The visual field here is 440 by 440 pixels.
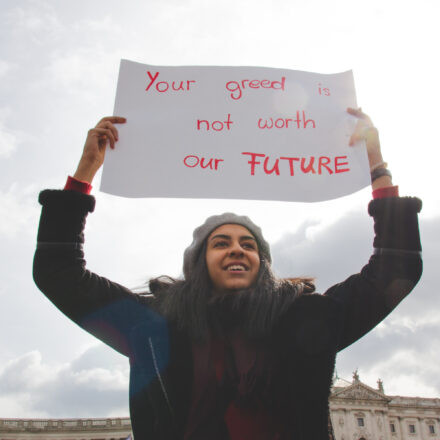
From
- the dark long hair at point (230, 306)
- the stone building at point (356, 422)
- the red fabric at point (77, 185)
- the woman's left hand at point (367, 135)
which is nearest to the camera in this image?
the dark long hair at point (230, 306)

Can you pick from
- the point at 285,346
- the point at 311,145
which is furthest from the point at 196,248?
the point at 311,145

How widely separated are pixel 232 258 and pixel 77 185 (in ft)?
2.99

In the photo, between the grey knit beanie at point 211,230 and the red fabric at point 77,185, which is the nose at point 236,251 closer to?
the grey knit beanie at point 211,230

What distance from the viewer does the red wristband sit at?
8.85ft

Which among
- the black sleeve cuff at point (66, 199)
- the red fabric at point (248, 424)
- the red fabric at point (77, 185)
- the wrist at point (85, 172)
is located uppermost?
the wrist at point (85, 172)

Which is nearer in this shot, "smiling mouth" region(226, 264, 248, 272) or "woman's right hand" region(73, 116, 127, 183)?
"smiling mouth" region(226, 264, 248, 272)

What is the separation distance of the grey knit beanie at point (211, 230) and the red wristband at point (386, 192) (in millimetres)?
696

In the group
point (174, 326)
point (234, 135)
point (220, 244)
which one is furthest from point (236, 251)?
point (234, 135)

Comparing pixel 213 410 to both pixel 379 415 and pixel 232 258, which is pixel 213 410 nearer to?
pixel 232 258

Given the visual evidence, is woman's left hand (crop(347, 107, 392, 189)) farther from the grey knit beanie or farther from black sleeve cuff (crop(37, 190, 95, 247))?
black sleeve cuff (crop(37, 190, 95, 247))

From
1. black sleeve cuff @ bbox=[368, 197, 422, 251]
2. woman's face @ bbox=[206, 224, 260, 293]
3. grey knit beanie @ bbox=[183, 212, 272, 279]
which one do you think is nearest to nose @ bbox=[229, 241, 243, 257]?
woman's face @ bbox=[206, 224, 260, 293]

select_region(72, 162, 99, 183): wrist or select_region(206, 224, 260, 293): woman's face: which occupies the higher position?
select_region(72, 162, 99, 183): wrist

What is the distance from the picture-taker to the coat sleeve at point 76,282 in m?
2.36

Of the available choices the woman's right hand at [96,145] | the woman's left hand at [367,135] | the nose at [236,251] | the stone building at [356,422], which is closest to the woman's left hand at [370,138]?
the woman's left hand at [367,135]
